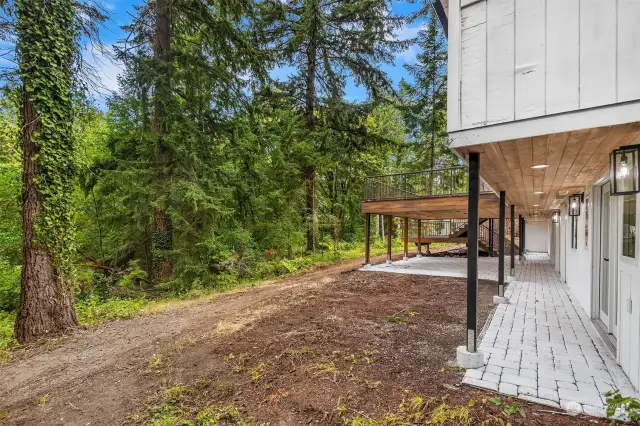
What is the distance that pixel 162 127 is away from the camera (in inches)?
295

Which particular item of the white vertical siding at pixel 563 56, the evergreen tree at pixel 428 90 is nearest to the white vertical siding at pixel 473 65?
the white vertical siding at pixel 563 56

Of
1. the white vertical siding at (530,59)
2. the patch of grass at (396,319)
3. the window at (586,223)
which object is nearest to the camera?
the white vertical siding at (530,59)

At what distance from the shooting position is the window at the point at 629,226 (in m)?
2.80

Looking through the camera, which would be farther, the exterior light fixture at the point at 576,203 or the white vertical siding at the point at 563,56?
the exterior light fixture at the point at 576,203

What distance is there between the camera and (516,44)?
245 cm

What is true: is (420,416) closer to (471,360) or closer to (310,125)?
(471,360)

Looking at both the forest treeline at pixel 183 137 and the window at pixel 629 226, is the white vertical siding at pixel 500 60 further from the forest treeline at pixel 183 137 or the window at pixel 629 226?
the forest treeline at pixel 183 137

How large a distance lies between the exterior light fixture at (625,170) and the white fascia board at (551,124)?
22.8 inches

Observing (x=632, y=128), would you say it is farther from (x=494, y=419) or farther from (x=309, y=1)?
(x=309, y=1)

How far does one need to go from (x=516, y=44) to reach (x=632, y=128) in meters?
1.04

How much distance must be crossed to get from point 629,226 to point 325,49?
12.3 metres

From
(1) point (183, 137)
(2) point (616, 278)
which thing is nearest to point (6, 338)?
(1) point (183, 137)

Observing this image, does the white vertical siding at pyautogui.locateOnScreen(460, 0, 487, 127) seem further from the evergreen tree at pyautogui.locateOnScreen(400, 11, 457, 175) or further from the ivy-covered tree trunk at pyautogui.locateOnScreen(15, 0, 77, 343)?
→ the evergreen tree at pyautogui.locateOnScreen(400, 11, 457, 175)

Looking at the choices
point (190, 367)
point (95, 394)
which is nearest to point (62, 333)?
point (95, 394)
